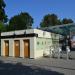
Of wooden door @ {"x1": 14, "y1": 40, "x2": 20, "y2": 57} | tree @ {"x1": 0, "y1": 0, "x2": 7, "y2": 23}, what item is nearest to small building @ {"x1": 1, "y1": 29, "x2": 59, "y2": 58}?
wooden door @ {"x1": 14, "y1": 40, "x2": 20, "y2": 57}

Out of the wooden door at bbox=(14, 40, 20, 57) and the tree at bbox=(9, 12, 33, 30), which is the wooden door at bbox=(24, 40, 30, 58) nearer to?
the wooden door at bbox=(14, 40, 20, 57)

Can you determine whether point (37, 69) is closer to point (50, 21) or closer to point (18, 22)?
point (18, 22)

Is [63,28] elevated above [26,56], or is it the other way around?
[63,28]

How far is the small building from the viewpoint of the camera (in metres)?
31.4

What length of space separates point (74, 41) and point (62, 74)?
33405mm

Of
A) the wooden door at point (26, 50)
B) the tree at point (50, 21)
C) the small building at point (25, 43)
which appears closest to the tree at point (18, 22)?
the tree at point (50, 21)

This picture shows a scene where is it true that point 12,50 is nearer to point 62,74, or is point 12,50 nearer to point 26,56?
point 26,56

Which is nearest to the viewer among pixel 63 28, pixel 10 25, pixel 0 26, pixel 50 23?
pixel 0 26

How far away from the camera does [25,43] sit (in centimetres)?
3244

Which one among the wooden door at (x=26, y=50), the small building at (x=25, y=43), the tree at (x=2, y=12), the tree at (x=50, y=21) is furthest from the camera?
the tree at (x=50, y=21)

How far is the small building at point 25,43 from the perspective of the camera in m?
31.4

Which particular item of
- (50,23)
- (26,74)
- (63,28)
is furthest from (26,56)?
(50,23)

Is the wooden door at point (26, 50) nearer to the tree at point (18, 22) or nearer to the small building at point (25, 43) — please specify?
the small building at point (25, 43)

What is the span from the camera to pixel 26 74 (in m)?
16.7
